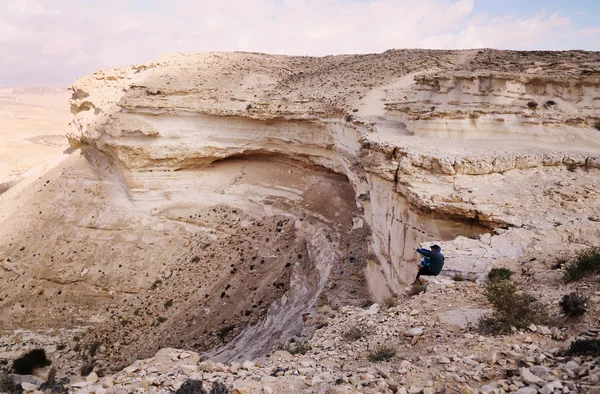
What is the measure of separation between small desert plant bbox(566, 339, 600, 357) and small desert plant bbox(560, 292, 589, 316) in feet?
3.10

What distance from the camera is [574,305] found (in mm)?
5164

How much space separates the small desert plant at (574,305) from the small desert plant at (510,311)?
23 centimetres

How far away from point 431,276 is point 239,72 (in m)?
20.0

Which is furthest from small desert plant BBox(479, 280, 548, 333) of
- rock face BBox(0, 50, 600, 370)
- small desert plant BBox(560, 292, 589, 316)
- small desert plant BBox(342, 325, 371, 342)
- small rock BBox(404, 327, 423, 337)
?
A: rock face BBox(0, 50, 600, 370)

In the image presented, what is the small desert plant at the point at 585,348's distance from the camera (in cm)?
411

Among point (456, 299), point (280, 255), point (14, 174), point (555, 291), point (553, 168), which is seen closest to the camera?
point (555, 291)

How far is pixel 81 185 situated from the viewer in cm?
2259

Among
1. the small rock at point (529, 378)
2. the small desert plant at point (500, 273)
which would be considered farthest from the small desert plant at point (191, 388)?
the small desert plant at point (500, 273)

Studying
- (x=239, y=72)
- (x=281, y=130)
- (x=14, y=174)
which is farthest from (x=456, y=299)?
(x=14, y=174)

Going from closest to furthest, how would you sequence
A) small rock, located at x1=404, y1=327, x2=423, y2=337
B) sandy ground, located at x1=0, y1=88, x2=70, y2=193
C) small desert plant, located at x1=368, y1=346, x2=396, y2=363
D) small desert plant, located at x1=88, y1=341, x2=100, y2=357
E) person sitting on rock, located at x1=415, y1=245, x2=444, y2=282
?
1. small desert plant, located at x1=368, y1=346, x2=396, y2=363
2. small rock, located at x1=404, y1=327, x2=423, y2=337
3. person sitting on rock, located at x1=415, y1=245, x2=444, y2=282
4. small desert plant, located at x1=88, y1=341, x2=100, y2=357
5. sandy ground, located at x1=0, y1=88, x2=70, y2=193

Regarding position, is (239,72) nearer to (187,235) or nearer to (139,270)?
(187,235)

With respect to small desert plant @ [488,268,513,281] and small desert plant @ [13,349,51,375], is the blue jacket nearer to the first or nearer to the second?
small desert plant @ [488,268,513,281]

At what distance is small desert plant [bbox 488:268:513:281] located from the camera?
22.7 feet

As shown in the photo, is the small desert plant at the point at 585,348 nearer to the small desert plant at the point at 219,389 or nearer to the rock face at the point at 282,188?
the rock face at the point at 282,188
